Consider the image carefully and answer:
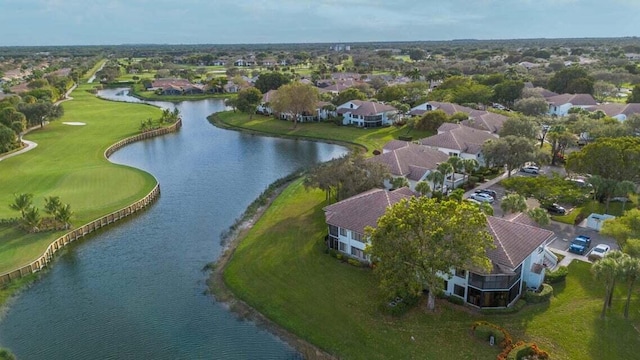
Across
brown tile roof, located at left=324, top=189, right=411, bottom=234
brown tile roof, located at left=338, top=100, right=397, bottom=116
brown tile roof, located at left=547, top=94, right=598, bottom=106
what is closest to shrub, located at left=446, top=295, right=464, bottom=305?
brown tile roof, located at left=324, top=189, right=411, bottom=234

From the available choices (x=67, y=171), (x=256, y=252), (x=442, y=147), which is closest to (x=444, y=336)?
(x=256, y=252)

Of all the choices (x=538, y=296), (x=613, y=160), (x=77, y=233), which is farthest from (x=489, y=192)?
(x=77, y=233)

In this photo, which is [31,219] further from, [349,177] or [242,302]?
[349,177]

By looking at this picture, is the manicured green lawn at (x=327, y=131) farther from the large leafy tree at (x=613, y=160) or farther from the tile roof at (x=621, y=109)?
the tile roof at (x=621, y=109)

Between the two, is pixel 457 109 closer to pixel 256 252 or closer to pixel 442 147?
pixel 442 147

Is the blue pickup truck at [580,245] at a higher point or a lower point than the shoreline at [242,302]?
higher

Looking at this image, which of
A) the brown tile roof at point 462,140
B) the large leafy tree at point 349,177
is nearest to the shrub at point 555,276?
the large leafy tree at point 349,177
